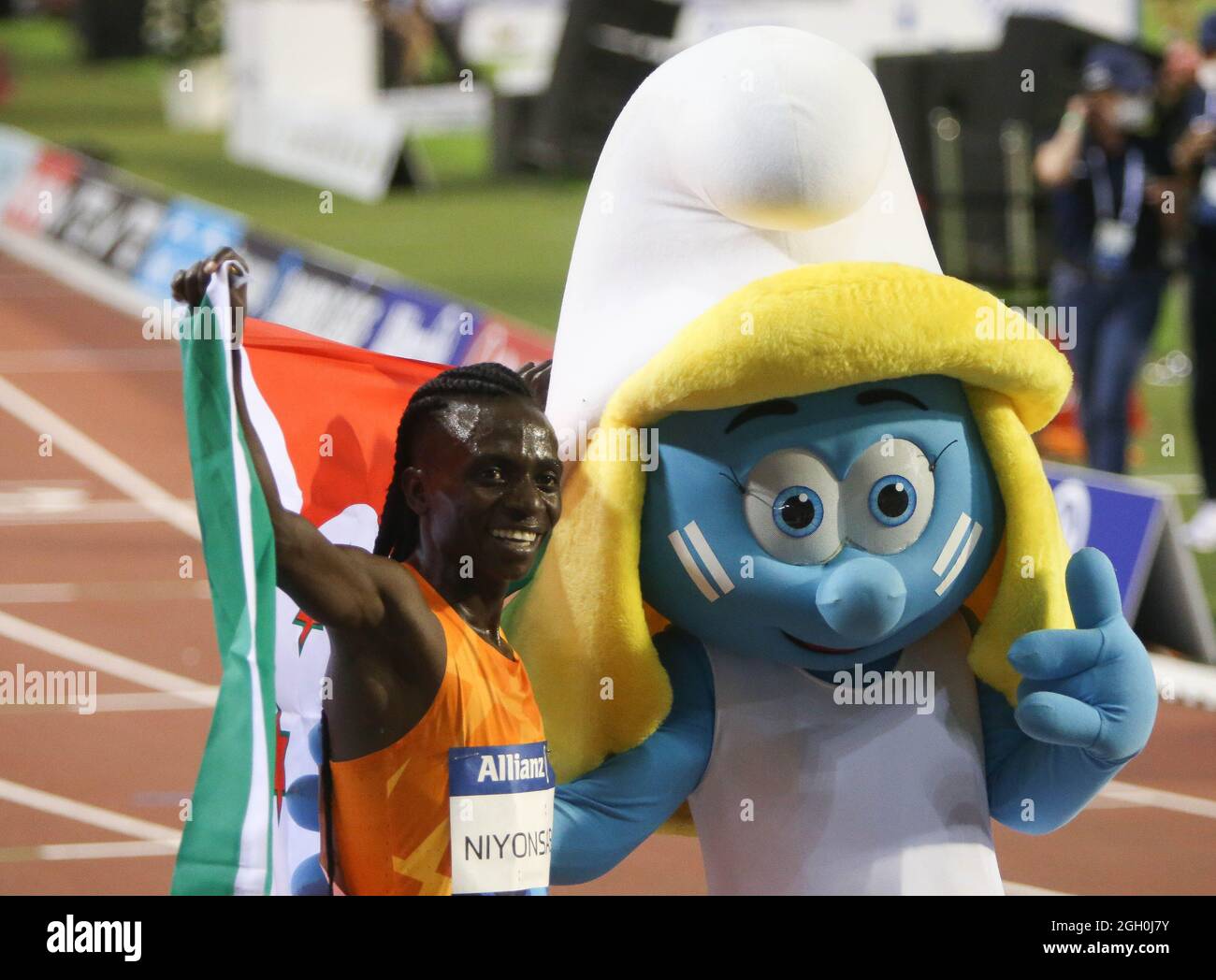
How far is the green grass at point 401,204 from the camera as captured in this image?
1580 cm

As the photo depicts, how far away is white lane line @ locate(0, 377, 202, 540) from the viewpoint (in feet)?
33.5

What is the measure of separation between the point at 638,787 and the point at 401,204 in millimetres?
15579

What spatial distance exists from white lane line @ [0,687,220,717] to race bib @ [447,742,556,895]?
419 cm

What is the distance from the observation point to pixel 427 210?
1858 centimetres

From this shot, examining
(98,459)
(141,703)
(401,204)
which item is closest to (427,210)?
(401,204)

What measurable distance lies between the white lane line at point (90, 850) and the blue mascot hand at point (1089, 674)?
3150 mm

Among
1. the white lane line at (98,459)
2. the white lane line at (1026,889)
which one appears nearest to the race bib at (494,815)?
the white lane line at (1026,889)

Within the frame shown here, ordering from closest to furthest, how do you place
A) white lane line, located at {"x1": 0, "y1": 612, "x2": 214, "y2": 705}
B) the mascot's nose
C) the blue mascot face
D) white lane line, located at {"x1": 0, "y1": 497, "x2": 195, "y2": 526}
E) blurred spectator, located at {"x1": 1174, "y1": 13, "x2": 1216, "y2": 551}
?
the mascot's nose
the blue mascot face
white lane line, located at {"x1": 0, "y1": 612, "x2": 214, "y2": 705}
blurred spectator, located at {"x1": 1174, "y1": 13, "x2": 1216, "y2": 551}
white lane line, located at {"x1": 0, "y1": 497, "x2": 195, "y2": 526}

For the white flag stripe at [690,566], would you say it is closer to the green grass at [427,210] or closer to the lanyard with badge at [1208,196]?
the lanyard with badge at [1208,196]

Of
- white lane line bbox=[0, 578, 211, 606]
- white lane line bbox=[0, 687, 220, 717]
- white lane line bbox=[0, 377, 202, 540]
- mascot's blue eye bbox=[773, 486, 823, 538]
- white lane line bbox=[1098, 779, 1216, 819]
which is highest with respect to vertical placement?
white lane line bbox=[0, 377, 202, 540]

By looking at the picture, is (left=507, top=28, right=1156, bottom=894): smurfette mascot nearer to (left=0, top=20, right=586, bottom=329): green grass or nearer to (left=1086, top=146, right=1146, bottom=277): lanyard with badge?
(left=1086, top=146, right=1146, bottom=277): lanyard with badge

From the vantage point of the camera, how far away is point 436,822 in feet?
11.1

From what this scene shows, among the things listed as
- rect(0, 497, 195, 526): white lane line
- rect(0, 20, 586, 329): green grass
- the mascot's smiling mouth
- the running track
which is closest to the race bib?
the mascot's smiling mouth

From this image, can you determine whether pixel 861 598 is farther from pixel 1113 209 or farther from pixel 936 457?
pixel 1113 209
